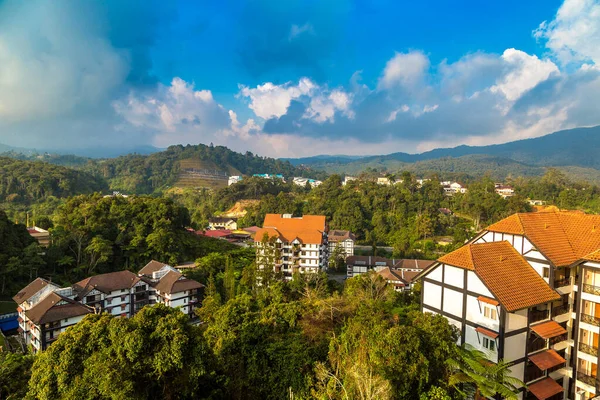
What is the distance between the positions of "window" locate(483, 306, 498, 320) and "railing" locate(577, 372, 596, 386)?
3880mm

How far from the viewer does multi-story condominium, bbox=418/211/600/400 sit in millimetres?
9352

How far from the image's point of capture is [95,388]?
5652 millimetres

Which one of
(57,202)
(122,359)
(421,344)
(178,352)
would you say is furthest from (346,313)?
(57,202)

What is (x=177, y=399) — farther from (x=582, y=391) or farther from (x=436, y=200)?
(x=436, y=200)

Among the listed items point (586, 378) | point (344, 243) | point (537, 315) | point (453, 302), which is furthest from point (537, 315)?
point (344, 243)

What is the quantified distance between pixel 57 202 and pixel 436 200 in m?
59.4

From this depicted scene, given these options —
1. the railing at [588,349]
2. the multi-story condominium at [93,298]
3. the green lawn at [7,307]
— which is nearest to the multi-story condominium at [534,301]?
the railing at [588,349]

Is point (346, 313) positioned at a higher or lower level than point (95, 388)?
lower

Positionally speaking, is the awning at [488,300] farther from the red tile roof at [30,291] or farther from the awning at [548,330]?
the red tile roof at [30,291]

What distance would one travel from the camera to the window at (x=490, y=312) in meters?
9.20

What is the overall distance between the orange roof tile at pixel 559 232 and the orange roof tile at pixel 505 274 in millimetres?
698

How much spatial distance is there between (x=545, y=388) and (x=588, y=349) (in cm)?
181

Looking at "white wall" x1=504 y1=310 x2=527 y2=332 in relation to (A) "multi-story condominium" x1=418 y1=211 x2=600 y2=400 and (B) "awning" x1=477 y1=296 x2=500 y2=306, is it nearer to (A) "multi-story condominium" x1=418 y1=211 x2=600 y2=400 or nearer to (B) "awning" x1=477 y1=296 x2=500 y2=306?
(A) "multi-story condominium" x1=418 y1=211 x2=600 y2=400

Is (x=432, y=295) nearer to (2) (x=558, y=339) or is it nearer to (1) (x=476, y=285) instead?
(1) (x=476, y=285)
